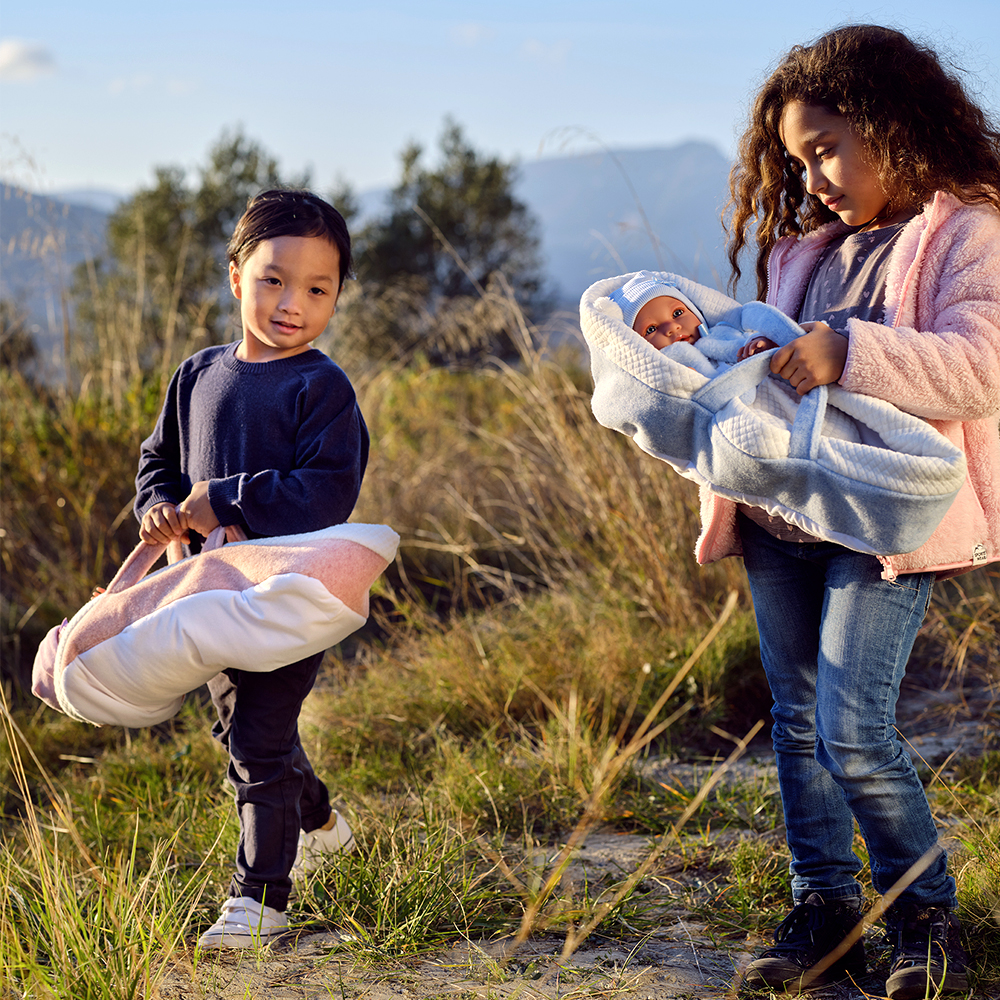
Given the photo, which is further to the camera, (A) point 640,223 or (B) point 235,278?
(A) point 640,223

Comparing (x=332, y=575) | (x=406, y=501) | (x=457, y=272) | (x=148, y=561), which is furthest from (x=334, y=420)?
(x=457, y=272)

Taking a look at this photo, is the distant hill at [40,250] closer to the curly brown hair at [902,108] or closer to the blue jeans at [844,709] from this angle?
the curly brown hair at [902,108]

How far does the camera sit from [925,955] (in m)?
1.74

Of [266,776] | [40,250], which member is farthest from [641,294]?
[40,250]

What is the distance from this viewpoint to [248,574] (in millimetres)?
1884

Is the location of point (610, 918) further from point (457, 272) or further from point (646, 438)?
point (457, 272)

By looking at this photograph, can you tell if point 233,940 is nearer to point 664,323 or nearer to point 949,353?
point 664,323

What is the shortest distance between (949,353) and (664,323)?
49 centimetres

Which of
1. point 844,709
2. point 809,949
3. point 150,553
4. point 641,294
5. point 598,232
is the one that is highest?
point 598,232

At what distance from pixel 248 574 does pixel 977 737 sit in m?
2.37

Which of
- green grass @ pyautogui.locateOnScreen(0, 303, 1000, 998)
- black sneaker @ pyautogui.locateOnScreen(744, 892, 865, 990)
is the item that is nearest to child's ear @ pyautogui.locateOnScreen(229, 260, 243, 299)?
green grass @ pyautogui.locateOnScreen(0, 303, 1000, 998)

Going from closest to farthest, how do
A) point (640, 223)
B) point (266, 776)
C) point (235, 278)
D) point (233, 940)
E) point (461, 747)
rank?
point (233, 940), point (266, 776), point (235, 278), point (461, 747), point (640, 223)

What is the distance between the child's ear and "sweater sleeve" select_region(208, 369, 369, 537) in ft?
1.09

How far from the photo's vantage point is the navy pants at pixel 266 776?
2041mm
